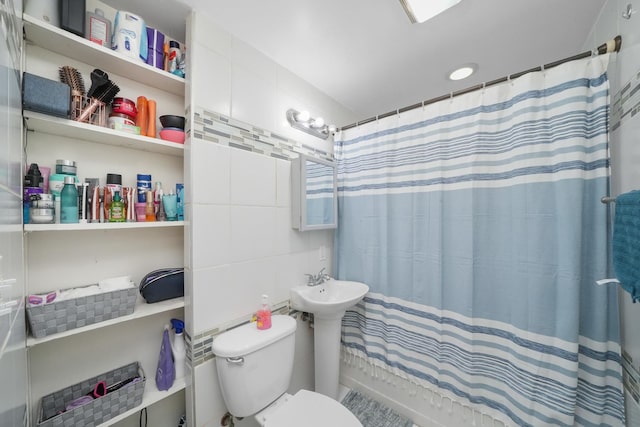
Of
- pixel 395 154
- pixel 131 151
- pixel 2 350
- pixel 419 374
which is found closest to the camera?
pixel 2 350

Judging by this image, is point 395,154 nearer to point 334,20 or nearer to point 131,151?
point 334,20

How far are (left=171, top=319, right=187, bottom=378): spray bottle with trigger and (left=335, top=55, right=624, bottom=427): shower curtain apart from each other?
1085mm

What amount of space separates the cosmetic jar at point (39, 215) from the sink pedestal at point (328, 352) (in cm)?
132

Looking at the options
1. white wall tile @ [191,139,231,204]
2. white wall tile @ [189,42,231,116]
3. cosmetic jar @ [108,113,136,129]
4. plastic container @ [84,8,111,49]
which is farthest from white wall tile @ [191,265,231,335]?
plastic container @ [84,8,111,49]

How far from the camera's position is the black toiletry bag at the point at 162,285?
41.1 inches

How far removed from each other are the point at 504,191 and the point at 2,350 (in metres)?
1.69

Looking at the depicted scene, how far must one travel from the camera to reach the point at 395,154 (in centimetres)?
152

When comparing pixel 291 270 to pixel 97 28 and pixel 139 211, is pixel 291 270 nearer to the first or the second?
pixel 139 211

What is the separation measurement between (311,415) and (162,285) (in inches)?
37.0

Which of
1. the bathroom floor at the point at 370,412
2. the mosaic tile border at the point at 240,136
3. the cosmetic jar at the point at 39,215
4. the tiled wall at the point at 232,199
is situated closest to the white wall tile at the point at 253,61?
the tiled wall at the point at 232,199

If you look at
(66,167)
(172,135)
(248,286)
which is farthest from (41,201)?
(248,286)

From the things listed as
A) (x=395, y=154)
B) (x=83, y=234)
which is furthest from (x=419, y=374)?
(x=83, y=234)

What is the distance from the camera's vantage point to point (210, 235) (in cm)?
113

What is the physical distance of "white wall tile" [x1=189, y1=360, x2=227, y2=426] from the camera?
1.09 meters
